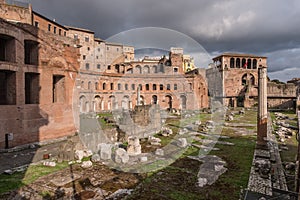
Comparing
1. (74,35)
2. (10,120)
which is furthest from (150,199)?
(74,35)

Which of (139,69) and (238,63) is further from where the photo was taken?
(238,63)

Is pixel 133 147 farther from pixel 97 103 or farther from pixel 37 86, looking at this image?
pixel 97 103

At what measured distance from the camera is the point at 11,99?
13.0m

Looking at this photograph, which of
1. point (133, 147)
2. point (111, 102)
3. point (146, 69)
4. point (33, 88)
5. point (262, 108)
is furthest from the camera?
point (146, 69)

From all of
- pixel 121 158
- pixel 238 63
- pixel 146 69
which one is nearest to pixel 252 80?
pixel 238 63

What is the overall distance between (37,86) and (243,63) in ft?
168

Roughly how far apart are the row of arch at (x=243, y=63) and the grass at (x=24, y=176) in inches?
2023

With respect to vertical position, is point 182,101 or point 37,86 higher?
point 37,86

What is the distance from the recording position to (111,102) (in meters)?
40.8

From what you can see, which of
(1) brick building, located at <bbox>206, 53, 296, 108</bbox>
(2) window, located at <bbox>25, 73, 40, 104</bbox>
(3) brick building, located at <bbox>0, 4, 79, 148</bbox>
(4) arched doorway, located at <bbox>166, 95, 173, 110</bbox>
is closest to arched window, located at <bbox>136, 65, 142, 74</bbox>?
(4) arched doorway, located at <bbox>166, 95, 173, 110</bbox>

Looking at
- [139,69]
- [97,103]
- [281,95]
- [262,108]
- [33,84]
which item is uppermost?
[139,69]

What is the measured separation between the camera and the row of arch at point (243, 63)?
53.4 meters

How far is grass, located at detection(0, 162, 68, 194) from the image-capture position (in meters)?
7.41

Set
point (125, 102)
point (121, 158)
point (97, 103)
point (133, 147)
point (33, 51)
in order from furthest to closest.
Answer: point (125, 102), point (97, 103), point (33, 51), point (133, 147), point (121, 158)
